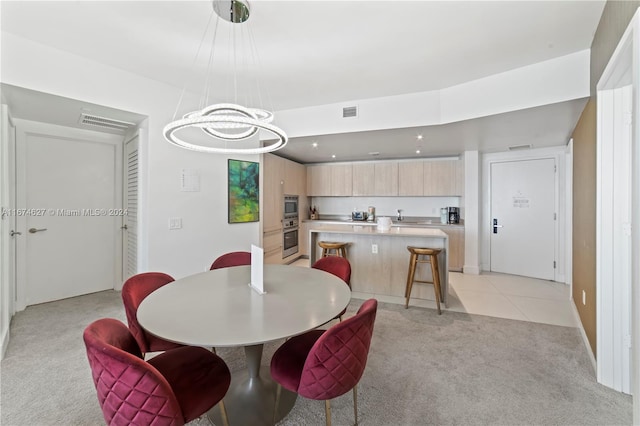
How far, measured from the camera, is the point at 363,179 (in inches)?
237

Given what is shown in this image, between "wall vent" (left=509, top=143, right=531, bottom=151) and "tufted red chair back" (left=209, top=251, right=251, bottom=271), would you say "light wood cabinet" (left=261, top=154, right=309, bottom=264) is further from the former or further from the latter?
"wall vent" (left=509, top=143, right=531, bottom=151)

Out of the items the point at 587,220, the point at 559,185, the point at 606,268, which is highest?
the point at 559,185

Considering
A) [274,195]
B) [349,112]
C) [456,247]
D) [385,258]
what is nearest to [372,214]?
[456,247]

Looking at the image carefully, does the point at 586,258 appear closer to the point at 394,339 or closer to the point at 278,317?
the point at 394,339

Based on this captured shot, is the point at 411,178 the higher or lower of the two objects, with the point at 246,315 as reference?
higher

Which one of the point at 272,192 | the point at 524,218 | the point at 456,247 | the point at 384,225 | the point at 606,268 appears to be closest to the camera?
the point at 606,268

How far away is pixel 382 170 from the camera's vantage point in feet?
19.2

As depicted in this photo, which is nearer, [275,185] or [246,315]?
[246,315]

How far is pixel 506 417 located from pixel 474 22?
267 cm

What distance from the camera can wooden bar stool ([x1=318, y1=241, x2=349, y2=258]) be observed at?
363 cm

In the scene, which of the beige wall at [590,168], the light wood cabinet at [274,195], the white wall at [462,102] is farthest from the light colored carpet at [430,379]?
the light wood cabinet at [274,195]

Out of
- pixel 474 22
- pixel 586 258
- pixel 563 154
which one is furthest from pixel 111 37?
pixel 563 154

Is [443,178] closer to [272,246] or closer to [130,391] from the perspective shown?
[272,246]

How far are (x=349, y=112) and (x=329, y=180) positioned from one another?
2713 millimetres
